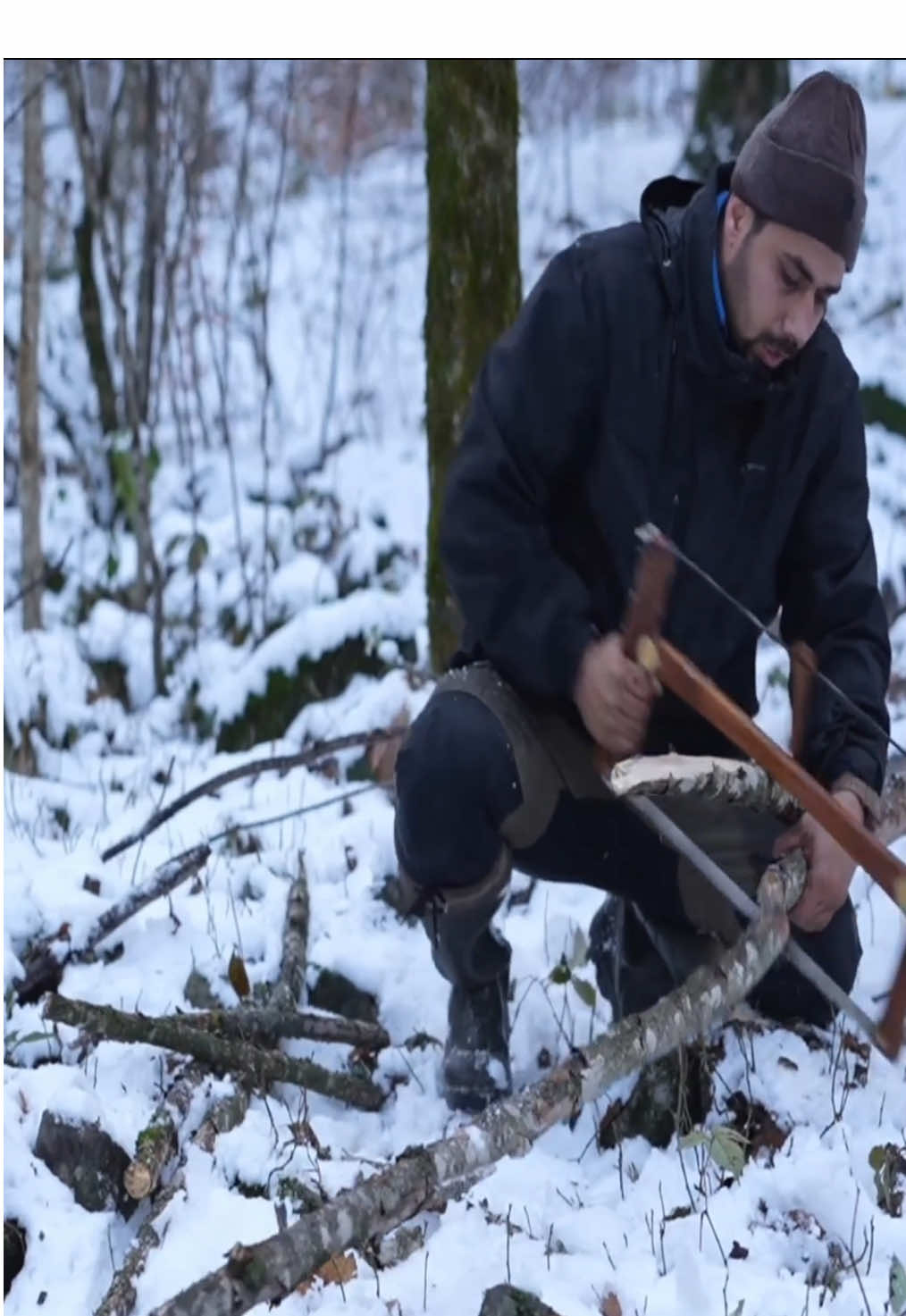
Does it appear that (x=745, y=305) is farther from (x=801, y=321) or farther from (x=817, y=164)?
(x=817, y=164)

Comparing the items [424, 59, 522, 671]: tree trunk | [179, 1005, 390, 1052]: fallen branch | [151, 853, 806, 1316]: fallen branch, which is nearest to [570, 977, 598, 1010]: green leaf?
[179, 1005, 390, 1052]: fallen branch

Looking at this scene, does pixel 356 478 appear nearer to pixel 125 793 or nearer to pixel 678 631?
pixel 125 793

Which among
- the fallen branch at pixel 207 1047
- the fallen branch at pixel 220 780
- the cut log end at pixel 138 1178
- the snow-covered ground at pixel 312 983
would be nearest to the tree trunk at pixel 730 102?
the snow-covered ground at pixel 312 983

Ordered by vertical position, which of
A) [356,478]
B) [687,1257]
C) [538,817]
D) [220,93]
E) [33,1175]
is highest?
[220,93]

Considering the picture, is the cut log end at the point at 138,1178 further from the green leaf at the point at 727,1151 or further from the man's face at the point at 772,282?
the man's face at the point at 772,282

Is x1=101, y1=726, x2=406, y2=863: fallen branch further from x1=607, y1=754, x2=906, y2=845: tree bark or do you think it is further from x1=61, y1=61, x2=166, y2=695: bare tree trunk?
x1=61, y1=61, x2=166, y2=695: bare tree trunk

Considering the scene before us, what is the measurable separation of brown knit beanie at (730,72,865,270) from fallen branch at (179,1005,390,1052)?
5.61ft

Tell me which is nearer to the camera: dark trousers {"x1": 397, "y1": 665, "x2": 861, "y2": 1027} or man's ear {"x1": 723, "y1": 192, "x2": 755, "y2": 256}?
man's ear {"x1": 723, "y1": 192, "x2": 755, "y2": 256}

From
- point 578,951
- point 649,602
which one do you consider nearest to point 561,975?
point 578,951

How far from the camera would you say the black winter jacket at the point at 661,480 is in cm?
280

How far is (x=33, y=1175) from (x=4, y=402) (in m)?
6.83

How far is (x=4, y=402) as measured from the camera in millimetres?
8945

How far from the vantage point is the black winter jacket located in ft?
9.18

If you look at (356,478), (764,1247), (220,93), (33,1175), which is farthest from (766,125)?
(220,93)
